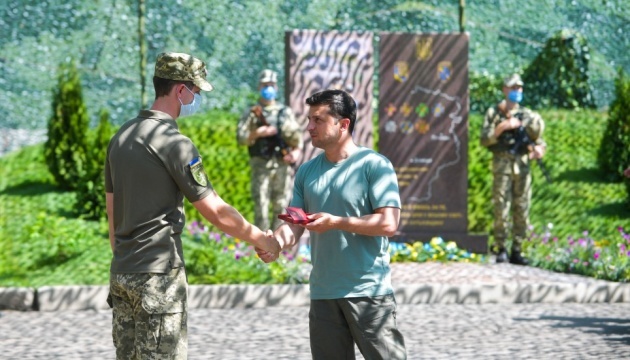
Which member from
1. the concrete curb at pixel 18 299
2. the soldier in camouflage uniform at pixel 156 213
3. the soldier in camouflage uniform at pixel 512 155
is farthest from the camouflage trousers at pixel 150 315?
the soldier in camouflage uniform at pixel 512 155

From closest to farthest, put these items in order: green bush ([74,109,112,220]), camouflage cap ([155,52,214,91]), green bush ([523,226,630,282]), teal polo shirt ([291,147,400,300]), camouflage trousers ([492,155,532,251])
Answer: camouflage cap ([155,52,214,91]) → teal polo shirt ([291,147,400,300]) → green bush ([523,226,630,282]) → camouflage trousers ([492,155,532,251]) → green bush ([74,109,112,220])

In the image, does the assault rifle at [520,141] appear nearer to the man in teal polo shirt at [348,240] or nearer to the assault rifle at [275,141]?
the assault rifle at [275,141]

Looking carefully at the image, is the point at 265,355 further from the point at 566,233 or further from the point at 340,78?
the point at 566,233

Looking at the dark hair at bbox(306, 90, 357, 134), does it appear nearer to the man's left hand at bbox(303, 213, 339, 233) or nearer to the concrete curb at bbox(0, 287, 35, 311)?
the man's left hand at bbox(303, 213, 339, 233)

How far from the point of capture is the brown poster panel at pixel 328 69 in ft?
46.4

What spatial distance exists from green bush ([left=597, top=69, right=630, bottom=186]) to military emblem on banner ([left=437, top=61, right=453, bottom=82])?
9.65 ft

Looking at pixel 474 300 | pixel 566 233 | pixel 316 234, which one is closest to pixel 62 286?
pixel 474 300

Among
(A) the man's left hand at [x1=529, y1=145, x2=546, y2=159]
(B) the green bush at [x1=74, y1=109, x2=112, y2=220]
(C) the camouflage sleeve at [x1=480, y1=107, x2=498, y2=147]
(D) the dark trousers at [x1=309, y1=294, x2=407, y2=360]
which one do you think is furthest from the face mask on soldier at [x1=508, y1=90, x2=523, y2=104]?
(D) the dark trousers at [x1=309, y1=294, x2=407, y2=360]

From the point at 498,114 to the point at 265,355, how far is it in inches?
231

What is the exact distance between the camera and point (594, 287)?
38.4 feet

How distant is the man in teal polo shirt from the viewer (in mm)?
5340

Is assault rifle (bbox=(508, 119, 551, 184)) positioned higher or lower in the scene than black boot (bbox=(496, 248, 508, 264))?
higher

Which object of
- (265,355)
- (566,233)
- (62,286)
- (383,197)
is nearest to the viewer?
(383,197)

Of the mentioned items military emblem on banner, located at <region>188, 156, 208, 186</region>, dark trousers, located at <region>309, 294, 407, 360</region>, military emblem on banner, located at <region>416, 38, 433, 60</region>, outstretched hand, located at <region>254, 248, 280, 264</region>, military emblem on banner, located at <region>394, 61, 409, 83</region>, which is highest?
military emblem on banner, located at <region>416, 38, 433, 60</region>
